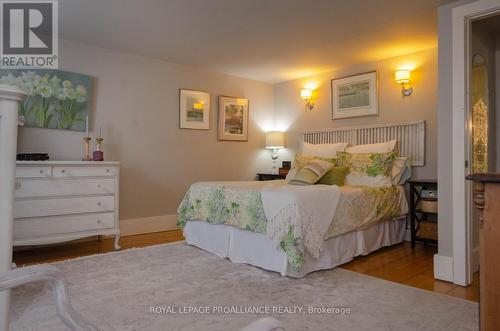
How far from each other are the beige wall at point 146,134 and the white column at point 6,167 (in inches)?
92.7

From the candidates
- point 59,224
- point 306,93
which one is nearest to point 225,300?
point 59,224

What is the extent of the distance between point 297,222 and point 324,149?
2.20 metres

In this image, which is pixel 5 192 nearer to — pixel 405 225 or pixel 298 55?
pixel 298 55

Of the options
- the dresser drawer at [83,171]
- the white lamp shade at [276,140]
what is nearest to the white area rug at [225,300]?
the dresser drawer at [83,171]

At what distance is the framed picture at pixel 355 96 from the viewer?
442cm

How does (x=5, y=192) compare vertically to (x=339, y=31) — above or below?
below

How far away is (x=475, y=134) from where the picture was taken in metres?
2.79

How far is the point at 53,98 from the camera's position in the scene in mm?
3691

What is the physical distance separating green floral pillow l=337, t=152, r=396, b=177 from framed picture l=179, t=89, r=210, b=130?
7.34ft

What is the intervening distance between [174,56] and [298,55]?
5.48 ft

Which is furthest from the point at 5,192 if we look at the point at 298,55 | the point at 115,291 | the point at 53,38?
the point at 298,55

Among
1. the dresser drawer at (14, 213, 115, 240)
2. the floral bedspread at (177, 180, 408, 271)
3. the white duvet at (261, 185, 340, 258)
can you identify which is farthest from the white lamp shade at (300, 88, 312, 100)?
the dresser drawer at (14, 213, 115, 240)

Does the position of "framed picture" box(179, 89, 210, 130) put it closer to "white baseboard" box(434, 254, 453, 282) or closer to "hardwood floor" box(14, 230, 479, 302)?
"hardwood floor" box(14, 230, 479, 302)

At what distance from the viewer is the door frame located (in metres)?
2.52
